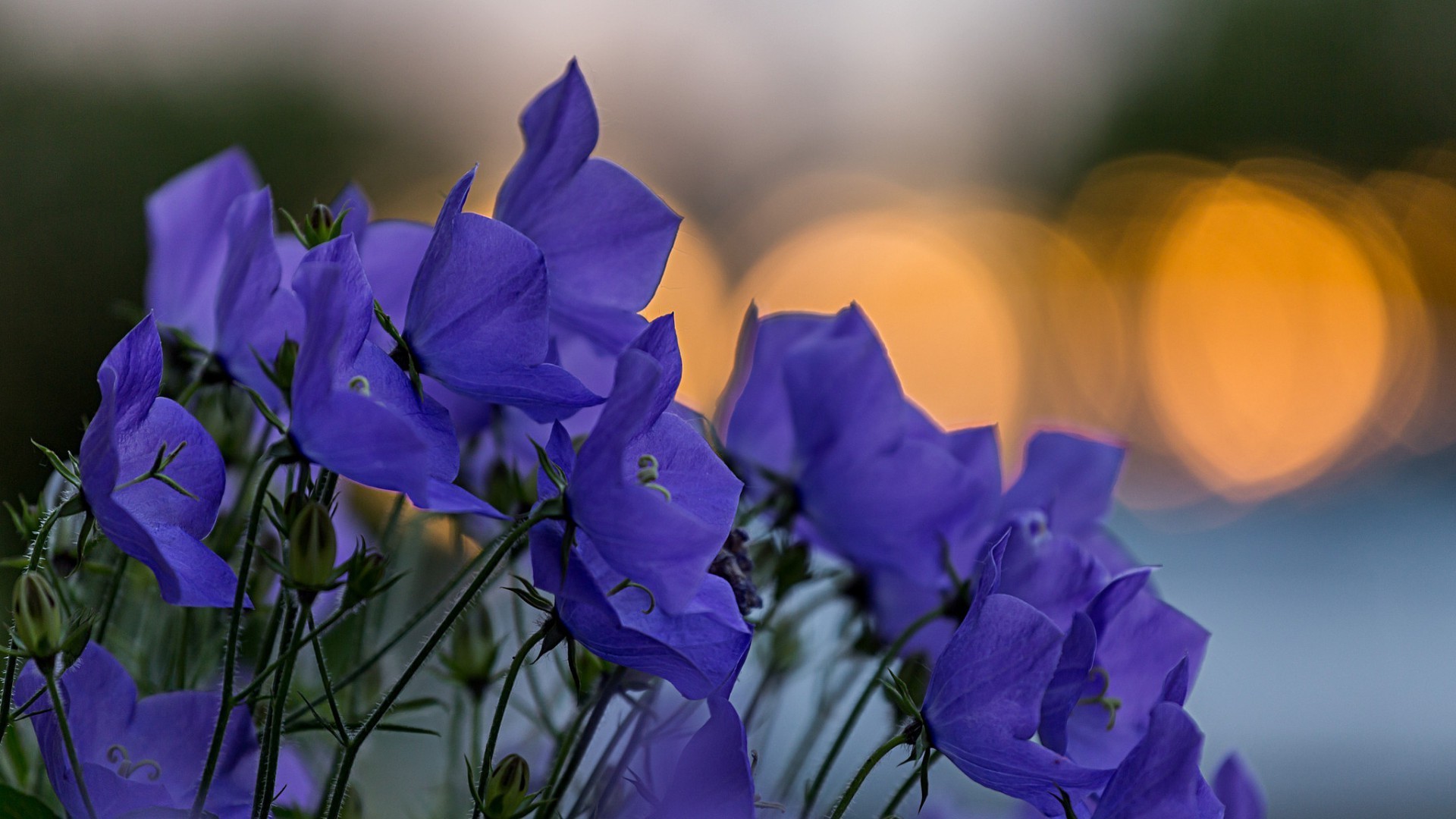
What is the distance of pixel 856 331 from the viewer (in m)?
0.53

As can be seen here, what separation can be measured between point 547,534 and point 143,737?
14 cm

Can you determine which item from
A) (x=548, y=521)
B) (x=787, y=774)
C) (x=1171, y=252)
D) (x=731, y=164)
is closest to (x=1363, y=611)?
(x=787, y=774)

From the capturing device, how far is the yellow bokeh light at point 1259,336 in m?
9.46

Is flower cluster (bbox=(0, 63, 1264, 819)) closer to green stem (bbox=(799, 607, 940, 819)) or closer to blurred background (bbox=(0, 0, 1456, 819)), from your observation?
green stem (bbox=(799, 607, 940, 819))

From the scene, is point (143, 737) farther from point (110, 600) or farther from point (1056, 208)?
point (1056, 208)

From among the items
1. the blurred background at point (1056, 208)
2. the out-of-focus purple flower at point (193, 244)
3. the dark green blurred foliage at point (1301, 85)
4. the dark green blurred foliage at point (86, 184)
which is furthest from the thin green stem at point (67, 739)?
the dark green blurred foliage at point (1301, 85)

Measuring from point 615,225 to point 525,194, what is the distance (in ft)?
0.12

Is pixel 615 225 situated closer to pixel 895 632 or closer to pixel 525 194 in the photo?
pixel 525 194

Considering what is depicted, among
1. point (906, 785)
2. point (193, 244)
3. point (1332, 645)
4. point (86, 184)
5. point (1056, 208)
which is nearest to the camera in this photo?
point (906, 785)

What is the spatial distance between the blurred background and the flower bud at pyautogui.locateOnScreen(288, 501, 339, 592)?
356 centimetres

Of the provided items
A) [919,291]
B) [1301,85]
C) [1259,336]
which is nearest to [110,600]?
[919,291]

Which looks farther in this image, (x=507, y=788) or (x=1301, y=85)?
(x=1301, y=85)

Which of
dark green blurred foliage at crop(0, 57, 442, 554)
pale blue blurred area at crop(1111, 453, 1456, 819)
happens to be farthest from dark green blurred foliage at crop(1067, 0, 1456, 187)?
dark green blurred foliage at crop(0, 57, 442, 554)

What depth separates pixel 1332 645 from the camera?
4.21m
